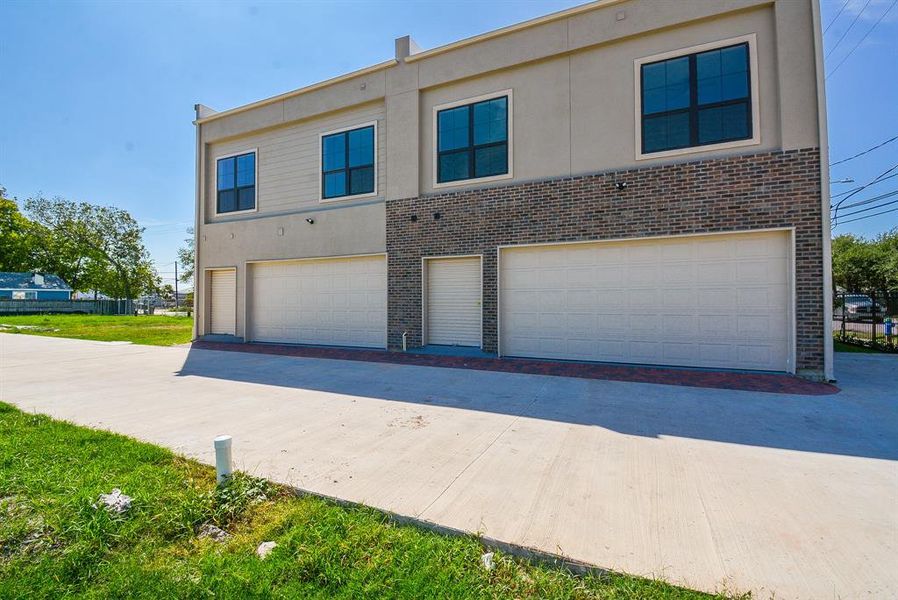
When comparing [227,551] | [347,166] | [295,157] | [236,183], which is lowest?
[227,551]

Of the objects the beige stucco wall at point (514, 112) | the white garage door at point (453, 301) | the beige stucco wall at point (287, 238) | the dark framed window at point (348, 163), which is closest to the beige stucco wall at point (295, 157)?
the beige stucco wall at point (514, 112)

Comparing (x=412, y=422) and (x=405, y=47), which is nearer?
(x=412, y=422)

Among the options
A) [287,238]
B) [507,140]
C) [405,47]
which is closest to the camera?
[507,140]

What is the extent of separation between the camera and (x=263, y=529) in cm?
271

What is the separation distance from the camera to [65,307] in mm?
34875

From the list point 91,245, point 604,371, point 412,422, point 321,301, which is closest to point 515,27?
point 604,371

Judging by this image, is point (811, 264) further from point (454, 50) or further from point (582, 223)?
point (454, 50)

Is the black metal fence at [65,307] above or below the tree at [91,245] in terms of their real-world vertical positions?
below

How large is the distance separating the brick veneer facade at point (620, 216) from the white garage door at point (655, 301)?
29 cm

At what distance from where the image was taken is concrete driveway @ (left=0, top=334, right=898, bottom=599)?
2494 mm

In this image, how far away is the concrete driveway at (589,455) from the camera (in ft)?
8.18

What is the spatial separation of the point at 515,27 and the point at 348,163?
18.3 feet

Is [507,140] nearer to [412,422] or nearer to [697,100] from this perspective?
[697,100]

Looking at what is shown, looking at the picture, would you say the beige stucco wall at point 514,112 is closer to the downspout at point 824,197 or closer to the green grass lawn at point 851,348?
the downspout at point 824,197
